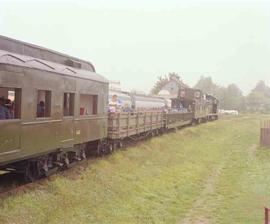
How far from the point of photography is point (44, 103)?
11820 millimetres

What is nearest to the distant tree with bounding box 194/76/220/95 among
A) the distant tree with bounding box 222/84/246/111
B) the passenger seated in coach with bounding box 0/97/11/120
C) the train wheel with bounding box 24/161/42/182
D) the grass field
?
the distant tree with bounding box 222/84/246/111

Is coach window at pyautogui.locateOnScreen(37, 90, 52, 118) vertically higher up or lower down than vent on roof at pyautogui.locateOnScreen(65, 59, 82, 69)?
lower down

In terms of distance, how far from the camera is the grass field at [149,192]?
400 inches

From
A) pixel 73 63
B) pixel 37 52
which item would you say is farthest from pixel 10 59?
pixel 73 63

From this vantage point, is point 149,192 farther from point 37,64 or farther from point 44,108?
point 37,64

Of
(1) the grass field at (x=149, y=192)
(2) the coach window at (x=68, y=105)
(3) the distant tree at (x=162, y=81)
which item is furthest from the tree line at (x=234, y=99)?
(2) the coach window at (x=68, y=105)

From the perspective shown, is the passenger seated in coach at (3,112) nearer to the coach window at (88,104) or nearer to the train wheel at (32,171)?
the train wheel at (32,171)

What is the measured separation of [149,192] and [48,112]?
406cm

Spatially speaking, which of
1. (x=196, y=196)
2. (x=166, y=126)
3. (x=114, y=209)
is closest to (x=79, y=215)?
(x=114, y=209)

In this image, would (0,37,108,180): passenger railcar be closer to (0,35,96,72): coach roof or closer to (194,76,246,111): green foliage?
(0,35,96,72): coach roof

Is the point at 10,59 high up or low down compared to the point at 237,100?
down

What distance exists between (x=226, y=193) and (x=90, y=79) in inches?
233

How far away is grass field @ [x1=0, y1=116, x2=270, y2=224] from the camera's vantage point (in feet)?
33.3

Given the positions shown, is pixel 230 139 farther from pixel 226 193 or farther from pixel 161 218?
pixel 161 218
